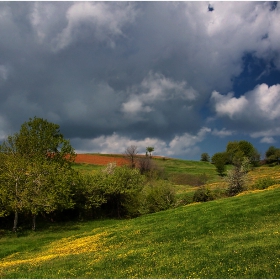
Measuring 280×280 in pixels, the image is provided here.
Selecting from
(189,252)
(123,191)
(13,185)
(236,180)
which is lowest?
(189,252)

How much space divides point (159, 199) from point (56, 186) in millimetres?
20365

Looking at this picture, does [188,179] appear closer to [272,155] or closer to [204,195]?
[204,195]

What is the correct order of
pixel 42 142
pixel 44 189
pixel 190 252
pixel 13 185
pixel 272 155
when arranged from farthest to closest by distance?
pixel 272 155 → pixel 42 142 → pixel 44 189 → pixel 13 185 → pixel 190 252

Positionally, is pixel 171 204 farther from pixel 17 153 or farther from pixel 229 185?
pixel 17 153

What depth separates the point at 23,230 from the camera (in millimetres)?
43250

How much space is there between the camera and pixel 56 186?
44.1 metres

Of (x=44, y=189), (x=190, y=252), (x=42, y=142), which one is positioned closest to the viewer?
(x=190, y=252)

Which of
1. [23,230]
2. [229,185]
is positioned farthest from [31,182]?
[229,185]

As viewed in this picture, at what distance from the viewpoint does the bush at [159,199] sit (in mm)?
54406

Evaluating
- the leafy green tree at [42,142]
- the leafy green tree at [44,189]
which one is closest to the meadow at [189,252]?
the leafy green tree at [44,189]

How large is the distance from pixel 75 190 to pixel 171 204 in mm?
19034

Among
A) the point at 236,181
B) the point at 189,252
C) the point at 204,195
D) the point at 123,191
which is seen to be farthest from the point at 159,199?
the point at 189,252

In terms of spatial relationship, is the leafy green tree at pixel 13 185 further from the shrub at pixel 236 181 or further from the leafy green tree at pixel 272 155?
the leafy green tree at pixel 272 155

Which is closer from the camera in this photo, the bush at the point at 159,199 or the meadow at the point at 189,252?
the meadow at the point at 189,252
